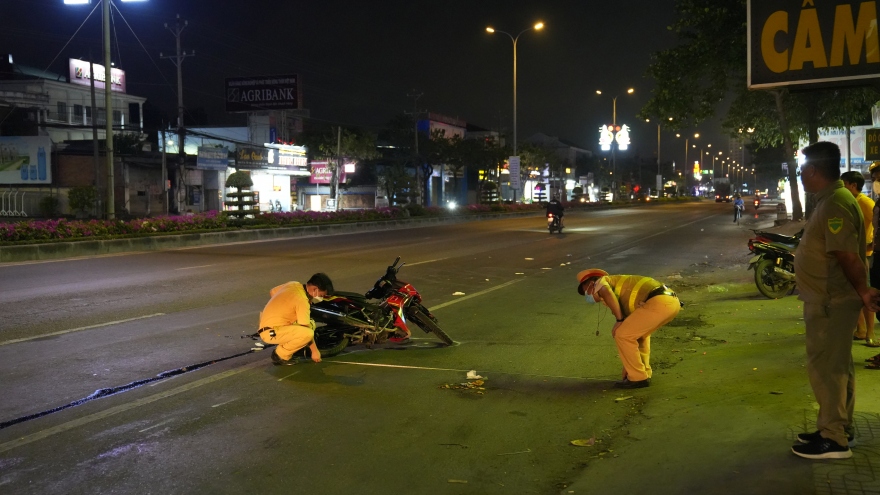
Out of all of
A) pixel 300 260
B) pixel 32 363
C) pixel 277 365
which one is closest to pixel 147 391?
pixel 277 365

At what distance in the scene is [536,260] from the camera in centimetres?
1923

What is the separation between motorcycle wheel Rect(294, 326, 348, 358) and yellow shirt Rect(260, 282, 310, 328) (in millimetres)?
633

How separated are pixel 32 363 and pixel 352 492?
193 inches

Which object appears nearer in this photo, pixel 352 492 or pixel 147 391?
pixel 352 492

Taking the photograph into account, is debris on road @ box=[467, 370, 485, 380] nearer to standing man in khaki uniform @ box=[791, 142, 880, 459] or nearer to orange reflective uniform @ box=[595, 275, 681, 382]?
orange reflective uniform @ box=[595, 275, 681, 382]

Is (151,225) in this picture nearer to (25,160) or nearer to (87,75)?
(25,160)

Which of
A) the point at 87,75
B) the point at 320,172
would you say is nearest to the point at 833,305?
the point at 320,172

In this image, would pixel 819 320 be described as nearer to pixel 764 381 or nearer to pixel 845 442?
pixel 845 442

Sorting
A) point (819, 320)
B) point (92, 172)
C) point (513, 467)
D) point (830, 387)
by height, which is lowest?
point (513, 467)

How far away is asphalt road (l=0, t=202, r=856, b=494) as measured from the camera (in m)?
4.57

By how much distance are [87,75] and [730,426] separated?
68.5 meters

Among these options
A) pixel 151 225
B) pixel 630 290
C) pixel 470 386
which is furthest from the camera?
pixel 151 225

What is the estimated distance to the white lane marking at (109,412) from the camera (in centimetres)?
512

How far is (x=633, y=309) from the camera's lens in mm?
6477
